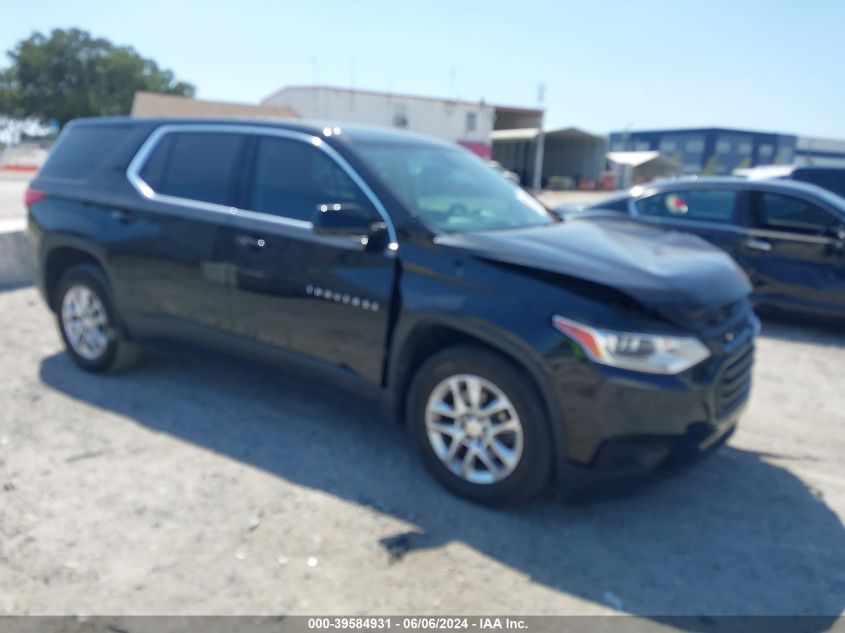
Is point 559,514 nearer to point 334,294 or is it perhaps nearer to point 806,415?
point 334,294

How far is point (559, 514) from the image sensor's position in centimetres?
346

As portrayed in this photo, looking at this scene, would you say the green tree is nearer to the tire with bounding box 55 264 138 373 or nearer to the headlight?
the tire with bounding box 55 264 138 373

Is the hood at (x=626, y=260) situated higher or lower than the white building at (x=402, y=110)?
lower

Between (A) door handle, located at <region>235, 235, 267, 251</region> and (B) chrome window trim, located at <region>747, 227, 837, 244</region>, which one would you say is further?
(B) chrome window trim, located at <region>747, 227, 837, 244</region>

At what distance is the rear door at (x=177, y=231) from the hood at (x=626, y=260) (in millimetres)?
1585

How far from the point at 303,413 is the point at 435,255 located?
166 centimetres

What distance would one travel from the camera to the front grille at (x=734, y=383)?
323 cm

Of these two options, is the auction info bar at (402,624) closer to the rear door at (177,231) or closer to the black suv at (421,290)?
the black suv at (421,290)

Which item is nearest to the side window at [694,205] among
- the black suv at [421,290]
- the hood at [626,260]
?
the black suv at [421,290]

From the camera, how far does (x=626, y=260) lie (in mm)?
3354

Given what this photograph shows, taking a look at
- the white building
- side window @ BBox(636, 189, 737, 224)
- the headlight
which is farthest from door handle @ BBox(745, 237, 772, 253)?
the white building

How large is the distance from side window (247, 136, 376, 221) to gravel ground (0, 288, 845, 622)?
3.23 ft

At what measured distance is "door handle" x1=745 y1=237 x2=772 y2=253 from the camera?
6.89 meters

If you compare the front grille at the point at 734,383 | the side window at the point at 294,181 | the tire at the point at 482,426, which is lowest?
the tire at the point at 482,426
